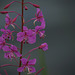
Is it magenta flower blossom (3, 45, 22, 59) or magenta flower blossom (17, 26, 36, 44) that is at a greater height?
magenta flower blossom (17, 26, 36, 44)

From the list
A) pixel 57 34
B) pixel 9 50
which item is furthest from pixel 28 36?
pixel 57 34

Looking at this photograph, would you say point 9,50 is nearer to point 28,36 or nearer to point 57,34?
point 28,36

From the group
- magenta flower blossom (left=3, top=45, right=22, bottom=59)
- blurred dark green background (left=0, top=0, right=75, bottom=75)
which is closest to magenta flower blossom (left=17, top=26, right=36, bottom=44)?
magenta flower blossom (left=3, top=45, right=22, bottom=59)

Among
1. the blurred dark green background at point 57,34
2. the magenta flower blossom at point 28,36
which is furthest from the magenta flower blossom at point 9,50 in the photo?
the blurred dark green background at point 57,34

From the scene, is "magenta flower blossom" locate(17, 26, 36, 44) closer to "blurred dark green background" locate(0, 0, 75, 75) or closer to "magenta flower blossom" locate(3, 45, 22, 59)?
"magenta flower blossom" locate(3, 45, 22, 59)

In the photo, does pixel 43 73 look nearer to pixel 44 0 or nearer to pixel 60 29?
pixel 60 29

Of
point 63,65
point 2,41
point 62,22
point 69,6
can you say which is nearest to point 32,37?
point 2,41

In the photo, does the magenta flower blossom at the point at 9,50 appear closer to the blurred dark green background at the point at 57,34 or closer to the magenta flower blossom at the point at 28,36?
the magenta flower blossom at the point at 28,36

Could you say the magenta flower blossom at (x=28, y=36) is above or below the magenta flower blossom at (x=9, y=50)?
above
